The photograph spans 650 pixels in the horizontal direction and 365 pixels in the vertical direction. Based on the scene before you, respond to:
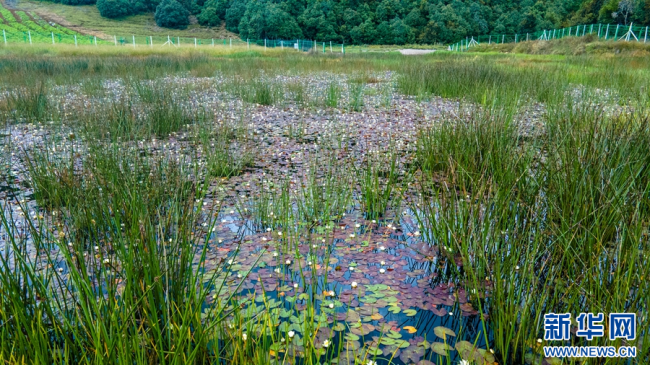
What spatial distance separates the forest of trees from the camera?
5528 centimetres

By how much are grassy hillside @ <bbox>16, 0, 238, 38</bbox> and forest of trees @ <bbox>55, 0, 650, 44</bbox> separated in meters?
1.71

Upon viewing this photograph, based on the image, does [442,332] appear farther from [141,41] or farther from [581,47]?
[141,41]

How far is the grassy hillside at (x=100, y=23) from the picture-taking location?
56.1 m

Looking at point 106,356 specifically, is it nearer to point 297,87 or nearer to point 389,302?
point 389,302

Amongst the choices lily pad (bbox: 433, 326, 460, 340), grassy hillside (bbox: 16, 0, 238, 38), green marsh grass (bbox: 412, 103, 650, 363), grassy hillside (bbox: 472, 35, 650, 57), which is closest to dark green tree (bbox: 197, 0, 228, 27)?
grassy hillside (bbox: 16, 0, 238, 38)

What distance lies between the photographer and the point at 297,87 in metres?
9.83

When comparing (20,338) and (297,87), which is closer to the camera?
(20,338)

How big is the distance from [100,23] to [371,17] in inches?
1469

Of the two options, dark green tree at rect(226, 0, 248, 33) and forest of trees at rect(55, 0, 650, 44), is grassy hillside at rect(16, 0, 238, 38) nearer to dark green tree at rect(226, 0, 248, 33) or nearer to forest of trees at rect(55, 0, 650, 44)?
dark green tree at rect(226, 0, 248, 33)

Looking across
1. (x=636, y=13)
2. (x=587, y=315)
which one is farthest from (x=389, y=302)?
(x=636, y=13)

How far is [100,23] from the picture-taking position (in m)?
59.4

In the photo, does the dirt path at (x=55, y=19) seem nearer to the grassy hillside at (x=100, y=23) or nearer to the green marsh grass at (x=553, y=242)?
the grassy hillside at (x=100, y=23)

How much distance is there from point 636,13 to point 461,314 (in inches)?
1913

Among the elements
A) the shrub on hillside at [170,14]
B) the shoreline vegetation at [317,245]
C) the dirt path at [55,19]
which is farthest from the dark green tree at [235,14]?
the shoreline vegetation at [317,245]
